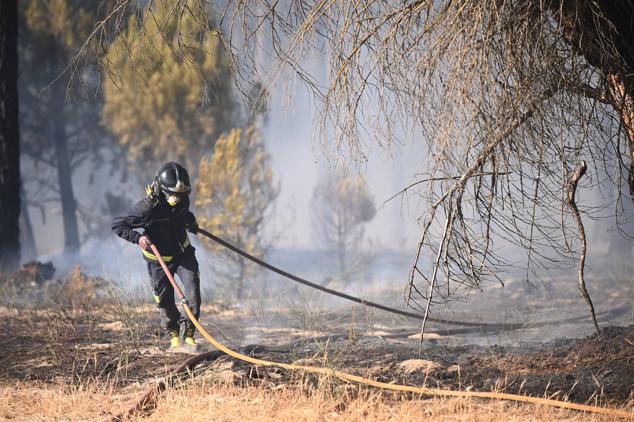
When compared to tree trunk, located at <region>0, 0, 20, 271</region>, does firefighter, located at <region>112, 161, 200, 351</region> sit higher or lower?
lower

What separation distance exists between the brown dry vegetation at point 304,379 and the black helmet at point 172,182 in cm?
147

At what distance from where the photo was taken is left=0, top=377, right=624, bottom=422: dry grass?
4340 mm

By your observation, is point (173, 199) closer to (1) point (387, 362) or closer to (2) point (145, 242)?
(2) point (145, 242)

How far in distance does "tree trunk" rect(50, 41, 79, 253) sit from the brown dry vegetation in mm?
18623

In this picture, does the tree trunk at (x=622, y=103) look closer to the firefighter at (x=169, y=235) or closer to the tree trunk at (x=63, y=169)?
the firefighter at (x=169, y=235)

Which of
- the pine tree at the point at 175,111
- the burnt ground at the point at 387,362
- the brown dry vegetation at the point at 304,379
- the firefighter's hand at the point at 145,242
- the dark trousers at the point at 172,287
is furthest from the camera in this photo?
the pine tree at the point at 175,111

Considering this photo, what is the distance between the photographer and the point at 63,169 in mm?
25500

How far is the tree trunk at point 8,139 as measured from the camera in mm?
13359

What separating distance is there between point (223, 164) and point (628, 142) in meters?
11.0

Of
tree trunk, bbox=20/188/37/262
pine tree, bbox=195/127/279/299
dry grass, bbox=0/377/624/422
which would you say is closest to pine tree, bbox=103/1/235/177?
pine tree, bbox=195/127/279/299

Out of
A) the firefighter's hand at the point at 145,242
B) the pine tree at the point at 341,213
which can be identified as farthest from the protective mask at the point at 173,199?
the pine tree at the point at 341,213

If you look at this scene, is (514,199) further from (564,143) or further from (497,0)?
(497,0)

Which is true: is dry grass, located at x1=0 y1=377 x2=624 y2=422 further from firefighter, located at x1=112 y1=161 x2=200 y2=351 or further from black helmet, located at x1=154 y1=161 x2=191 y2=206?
black helmet, located at x1=154 y1=161 x2=191 y2=206

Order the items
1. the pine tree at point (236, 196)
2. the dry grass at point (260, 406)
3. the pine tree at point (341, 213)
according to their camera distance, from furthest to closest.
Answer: the pine tree at point (341, 213)
the pine tree at point (236, 196)
the dry grass at point (260, 406)
